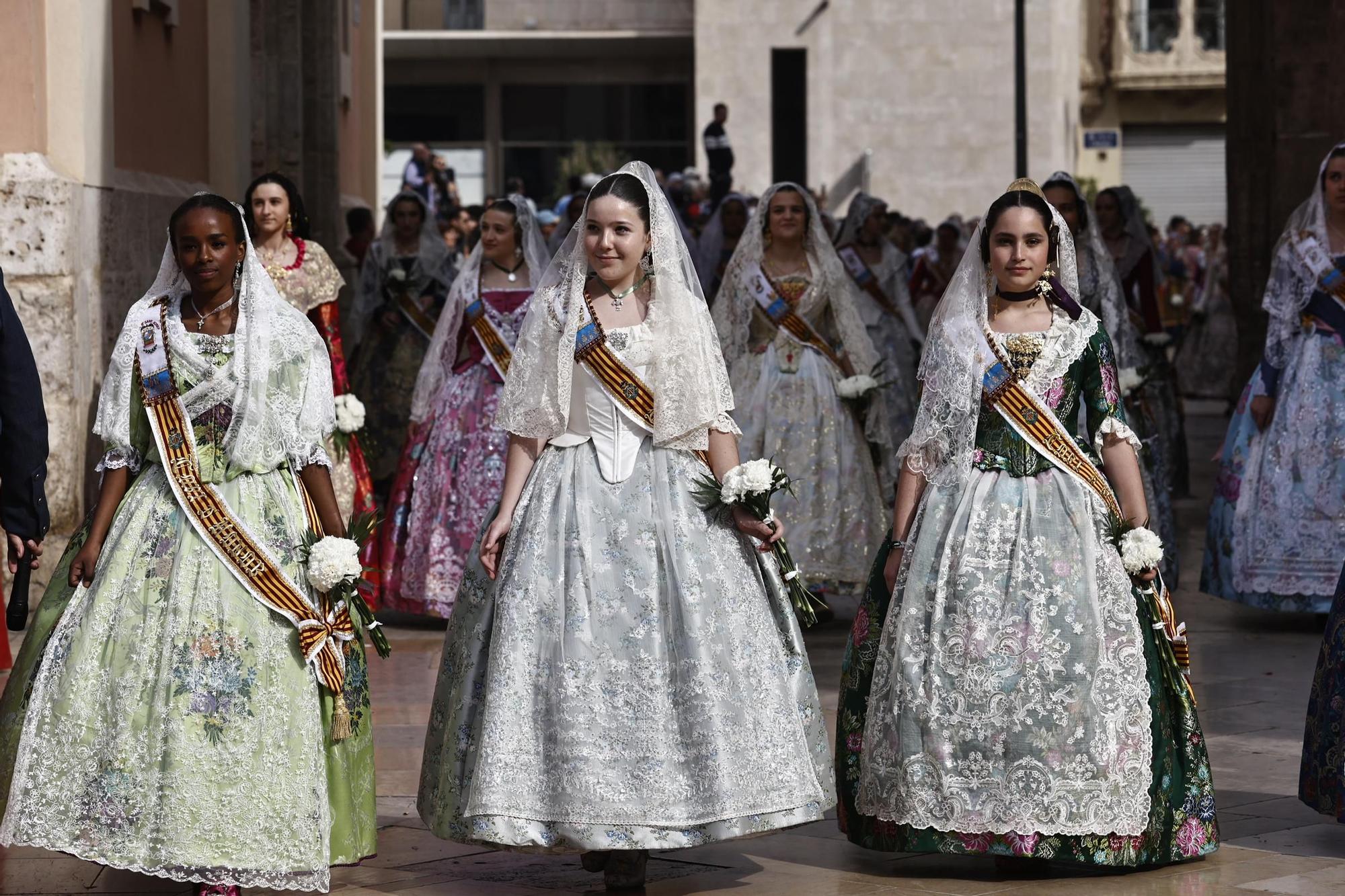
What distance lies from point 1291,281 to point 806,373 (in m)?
2.19

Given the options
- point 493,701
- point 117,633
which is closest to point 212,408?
point 117,633

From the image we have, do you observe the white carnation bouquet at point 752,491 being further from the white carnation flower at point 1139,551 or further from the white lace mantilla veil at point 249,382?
the white lace mantilla veil at point 249,382

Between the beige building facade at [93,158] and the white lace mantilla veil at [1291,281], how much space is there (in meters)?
5.14

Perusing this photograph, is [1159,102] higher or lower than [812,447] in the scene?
higher

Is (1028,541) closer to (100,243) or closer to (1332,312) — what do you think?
(1332,312)

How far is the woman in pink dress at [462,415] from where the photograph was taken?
10.4 meters

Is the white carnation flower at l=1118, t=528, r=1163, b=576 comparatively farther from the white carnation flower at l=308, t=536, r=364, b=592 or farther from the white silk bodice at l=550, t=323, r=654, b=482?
the white carnation flower at l=308, t=536, r=364, b=592

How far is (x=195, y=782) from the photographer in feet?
17.9

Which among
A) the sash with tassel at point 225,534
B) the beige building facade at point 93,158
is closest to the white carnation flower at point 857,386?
the beige building facade at point 93,158

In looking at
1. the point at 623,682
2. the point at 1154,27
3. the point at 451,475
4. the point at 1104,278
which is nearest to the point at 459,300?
the point at 451,475

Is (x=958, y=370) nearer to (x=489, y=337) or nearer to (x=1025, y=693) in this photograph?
(x=1025, y=693)

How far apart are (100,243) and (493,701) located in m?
5.23

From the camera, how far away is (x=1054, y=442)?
19.9 feet

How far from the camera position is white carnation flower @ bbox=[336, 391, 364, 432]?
9.94m
